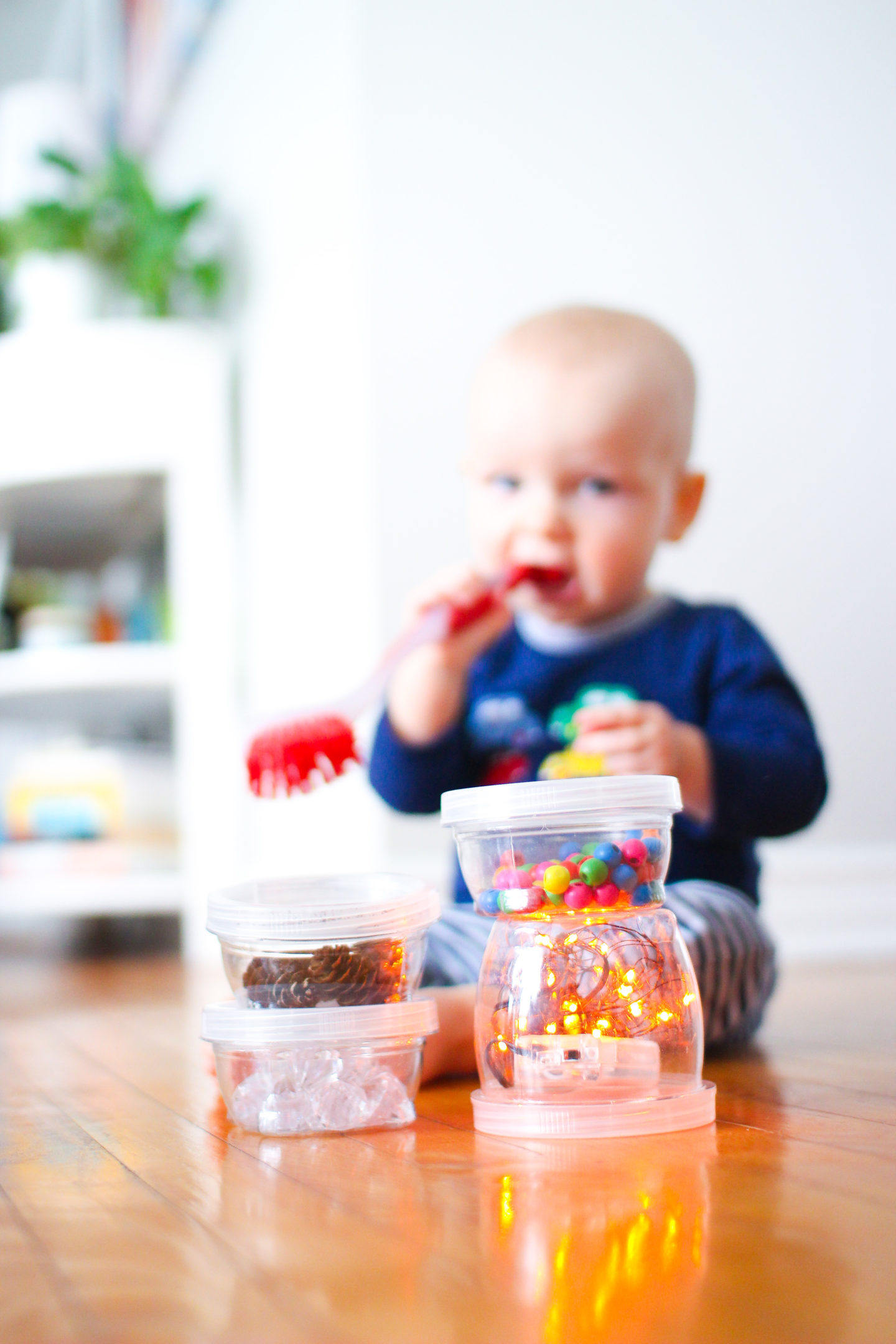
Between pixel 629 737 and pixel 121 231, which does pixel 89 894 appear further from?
pixel 629 737

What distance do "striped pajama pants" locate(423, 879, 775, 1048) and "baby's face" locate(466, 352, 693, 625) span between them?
9.5 inches

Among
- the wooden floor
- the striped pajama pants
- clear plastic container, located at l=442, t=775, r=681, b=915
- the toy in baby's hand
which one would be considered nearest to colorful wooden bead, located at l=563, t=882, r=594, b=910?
clear plastic container, located at l=442, t=775, r=681, b=915

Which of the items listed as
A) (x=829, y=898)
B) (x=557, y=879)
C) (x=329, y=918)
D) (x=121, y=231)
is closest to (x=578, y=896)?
(x=557, y=879)

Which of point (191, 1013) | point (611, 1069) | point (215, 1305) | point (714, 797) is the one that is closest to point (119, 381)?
point (191, 1013)

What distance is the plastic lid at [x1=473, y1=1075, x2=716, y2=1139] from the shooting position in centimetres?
58

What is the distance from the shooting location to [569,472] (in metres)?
0.92

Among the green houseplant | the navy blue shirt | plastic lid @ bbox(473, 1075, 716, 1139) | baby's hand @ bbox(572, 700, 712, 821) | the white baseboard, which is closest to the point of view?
plastic lid @ bbox(473, 1075, 716, 1139)

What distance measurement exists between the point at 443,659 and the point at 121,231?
125 centimetres

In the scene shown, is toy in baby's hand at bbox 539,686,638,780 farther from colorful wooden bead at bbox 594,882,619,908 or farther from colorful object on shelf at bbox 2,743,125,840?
colorful object on shelf at bbox 2,743,125,840

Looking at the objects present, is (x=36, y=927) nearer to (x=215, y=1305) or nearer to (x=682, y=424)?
(x=682, y=424)

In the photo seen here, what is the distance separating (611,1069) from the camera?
23.5 inches

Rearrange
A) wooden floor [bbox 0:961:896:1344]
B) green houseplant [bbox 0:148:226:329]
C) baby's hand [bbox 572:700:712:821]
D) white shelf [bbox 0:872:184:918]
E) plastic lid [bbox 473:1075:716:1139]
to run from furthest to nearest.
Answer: green houseplant [bbox 0:148:226:329]
white shelf [bbox 0:872:184:918]
baby's hand [bbox 572:700:712:821]
plastic lid [bbox 473:1075:716:1139]
wooden floor [bbox 0:961:896:1344]

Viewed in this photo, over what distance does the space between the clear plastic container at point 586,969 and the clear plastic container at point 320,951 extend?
55 millimetres

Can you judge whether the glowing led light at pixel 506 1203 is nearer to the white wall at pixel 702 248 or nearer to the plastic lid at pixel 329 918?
the plastic lid at pixel 329 918
